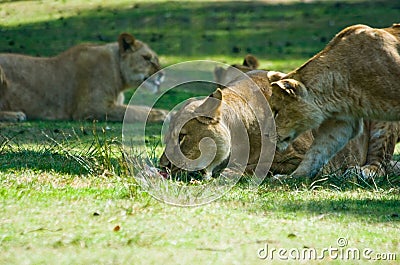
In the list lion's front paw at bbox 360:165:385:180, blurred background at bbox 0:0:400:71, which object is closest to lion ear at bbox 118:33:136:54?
blurred background at bbox 0:0:400:71

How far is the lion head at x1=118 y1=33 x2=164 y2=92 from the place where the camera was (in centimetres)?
1262

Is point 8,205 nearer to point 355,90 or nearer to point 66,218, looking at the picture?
point 66,218

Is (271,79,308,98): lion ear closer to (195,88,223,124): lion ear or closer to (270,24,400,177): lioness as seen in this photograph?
(270,24,400,177): lioness

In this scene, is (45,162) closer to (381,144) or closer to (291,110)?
(291,110)

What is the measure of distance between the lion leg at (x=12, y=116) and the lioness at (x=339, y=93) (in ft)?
16.6

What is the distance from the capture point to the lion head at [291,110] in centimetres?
732

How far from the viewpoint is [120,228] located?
17.5 ft

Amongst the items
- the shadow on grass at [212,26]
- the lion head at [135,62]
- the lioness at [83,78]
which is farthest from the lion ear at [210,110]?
the shadow on grass at [212,26]

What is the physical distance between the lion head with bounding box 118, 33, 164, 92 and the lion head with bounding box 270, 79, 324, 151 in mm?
5290

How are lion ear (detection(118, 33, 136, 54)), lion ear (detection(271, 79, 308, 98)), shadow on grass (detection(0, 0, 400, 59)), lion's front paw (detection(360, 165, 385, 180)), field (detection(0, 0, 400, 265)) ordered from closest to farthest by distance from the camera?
field (detection(0, 0, 400, 265)) → lion ear (detection(271, 79, 308, 98)) → lion's front paw (detection(360, 165, 385, 180)) → lion ear (detection(118, 33, 136, 54)) → shadow on grass (detection(0, 0, 400, 59))

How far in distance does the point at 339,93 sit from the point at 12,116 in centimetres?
562

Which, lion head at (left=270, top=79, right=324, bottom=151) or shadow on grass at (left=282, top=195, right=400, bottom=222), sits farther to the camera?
lion head at (left=270, top=79, right=324, bottom=151)

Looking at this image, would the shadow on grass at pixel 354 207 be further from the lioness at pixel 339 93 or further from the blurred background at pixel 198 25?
the blurred background at pixel 198 25

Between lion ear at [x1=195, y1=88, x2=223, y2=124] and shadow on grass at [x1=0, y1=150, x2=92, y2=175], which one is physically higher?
lion ear at [x1=195, y1=88, x2=223, y2=124]
